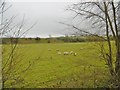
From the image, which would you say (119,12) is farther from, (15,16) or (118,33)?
(15,16)

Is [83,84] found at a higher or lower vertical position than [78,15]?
lower

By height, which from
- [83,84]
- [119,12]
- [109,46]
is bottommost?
[83,84]

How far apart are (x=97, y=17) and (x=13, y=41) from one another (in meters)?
3.08

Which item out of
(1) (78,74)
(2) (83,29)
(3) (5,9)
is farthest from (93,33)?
(3) (5,9)

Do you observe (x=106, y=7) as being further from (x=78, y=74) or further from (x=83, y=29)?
(x=78, y=74)

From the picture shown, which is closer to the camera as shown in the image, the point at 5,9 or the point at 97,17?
the point at 5,9

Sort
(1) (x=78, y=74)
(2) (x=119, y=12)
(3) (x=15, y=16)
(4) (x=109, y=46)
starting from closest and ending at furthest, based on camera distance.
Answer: (3) (x=15, y=16)
(2) (x=119, y=12)
(4) (x=109, y=46)
(1) (x=78, y=74)

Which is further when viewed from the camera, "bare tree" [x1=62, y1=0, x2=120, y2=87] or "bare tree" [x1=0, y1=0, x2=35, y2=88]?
"bare tree" [x1=62, y1=0, x2=120, y2=87]

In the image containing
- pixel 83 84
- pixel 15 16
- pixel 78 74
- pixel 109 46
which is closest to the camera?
pixel 15 16

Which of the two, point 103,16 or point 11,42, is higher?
point 103,16

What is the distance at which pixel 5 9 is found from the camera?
10.3 feet

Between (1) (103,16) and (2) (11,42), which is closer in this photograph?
(2) (11,42)

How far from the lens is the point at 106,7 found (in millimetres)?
5504

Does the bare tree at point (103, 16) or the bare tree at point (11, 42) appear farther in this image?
the bare tree at point (103, 16)
